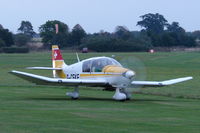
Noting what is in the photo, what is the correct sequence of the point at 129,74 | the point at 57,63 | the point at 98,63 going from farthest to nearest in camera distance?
the point at 57,63 → the point at 98,63 → the point at 129,74

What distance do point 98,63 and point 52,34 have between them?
100816 millimetres

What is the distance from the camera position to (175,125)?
14500 mm

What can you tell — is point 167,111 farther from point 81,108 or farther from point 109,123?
point 109,123

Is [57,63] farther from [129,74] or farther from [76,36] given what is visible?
[76,36]

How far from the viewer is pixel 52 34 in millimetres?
123125

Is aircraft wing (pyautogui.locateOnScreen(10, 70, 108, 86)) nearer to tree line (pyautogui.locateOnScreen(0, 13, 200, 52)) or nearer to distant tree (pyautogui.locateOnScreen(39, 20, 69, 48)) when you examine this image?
tree line (pyautogui.locateOnScreen(0, 13, 200, 52))

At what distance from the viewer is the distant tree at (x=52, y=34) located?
117637 millimetres

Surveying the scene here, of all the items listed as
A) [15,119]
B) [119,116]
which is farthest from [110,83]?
[15,119]

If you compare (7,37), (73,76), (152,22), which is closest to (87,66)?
(73,76)

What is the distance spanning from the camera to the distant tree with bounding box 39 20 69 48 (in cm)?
11764

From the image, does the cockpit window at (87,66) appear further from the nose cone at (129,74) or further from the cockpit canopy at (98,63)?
the nose cone at (129,74)

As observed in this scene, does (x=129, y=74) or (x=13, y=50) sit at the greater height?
(x=129, y=74)

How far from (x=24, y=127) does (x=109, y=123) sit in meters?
2.10

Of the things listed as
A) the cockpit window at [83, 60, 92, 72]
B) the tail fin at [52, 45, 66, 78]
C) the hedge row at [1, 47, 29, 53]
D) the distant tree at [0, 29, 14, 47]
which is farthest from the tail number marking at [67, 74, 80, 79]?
the distant tree at [0, 29, 14, 47]
